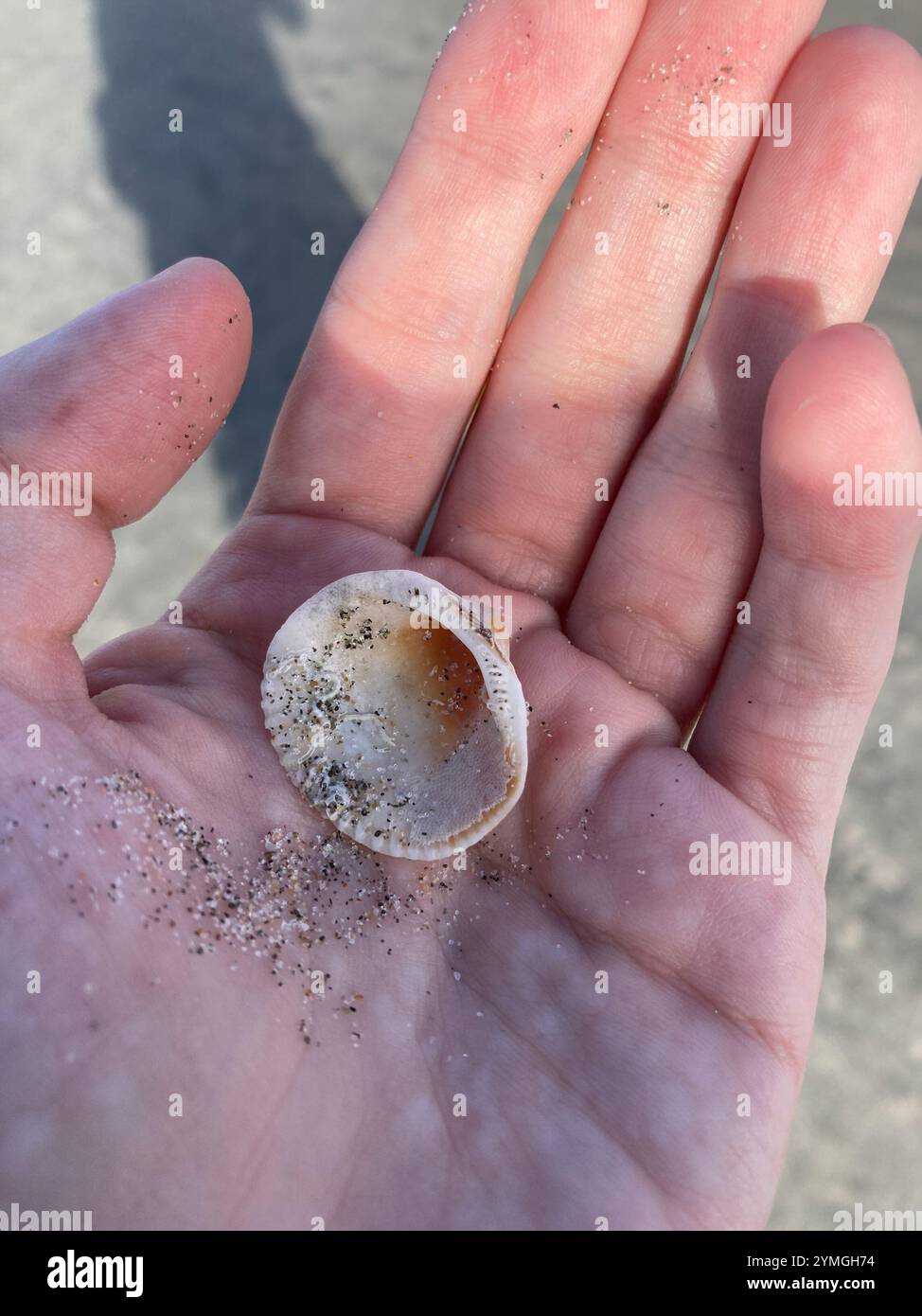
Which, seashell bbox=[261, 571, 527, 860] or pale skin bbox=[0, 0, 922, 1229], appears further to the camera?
seashell bbox=[261, 571, 527, 860]

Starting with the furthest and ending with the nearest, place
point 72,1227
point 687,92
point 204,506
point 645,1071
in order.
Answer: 1. point 204,506
2. point 687,92
3. point 645,1071
4. point 72,1227

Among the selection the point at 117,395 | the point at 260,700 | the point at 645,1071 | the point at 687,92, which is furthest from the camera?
the point at 687,92

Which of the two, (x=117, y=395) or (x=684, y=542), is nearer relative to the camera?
(x=117, y=395)

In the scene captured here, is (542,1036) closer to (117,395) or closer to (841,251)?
(117,395)

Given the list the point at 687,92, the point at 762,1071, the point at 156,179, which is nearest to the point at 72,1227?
the point at 762,1071
